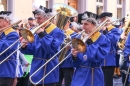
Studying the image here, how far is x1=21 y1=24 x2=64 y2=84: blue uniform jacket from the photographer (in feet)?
24.5

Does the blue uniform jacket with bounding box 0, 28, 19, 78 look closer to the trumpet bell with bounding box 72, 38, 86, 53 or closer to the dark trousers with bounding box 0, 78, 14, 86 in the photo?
the dark trousers with bounding box 0, 78, 14, 86

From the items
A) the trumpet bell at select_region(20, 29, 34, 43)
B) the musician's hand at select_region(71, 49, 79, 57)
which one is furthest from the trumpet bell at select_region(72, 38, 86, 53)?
the trumpet bell at select_region(20, 29, 34, 43)

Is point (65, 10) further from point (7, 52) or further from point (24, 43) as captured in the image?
point (7, 52)

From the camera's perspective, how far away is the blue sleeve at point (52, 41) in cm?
743

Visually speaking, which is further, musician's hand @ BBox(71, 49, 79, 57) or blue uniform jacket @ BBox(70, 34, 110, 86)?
blue uniform jacket @ BBox(70, 34, 110, 86)

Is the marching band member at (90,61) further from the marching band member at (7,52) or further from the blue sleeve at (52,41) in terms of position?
the marching band member at (7,52)

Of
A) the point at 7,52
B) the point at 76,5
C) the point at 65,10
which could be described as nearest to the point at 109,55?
the point at 65,10

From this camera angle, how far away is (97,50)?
23.8 feet

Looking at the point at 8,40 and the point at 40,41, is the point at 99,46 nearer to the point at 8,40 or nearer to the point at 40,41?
the point at 40,41

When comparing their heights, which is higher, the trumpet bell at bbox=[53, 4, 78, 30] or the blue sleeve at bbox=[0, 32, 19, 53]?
the trumpet bell at bbox=[53, 4, 78, 30]

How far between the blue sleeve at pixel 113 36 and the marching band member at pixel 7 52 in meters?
2.74

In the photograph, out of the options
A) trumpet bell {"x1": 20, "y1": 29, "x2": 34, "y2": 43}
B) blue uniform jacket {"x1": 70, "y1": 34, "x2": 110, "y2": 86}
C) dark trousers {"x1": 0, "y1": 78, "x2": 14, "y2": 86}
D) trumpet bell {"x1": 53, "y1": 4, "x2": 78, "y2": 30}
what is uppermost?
trumpet bell {"x1": 53, "y1": 4, "x2": 78, "y2": 30}

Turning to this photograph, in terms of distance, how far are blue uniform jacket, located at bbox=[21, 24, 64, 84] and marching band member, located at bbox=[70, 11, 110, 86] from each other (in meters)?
0.39

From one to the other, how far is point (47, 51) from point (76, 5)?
1139cm
